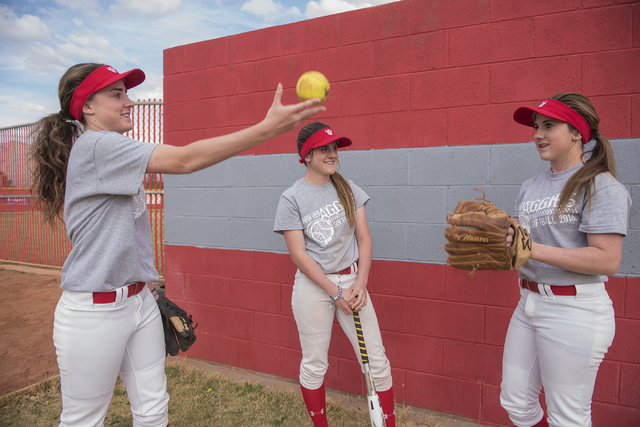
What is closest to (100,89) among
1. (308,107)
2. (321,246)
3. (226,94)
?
(308,107)

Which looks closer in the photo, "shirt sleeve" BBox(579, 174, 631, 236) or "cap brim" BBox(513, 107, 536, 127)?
"shirt sleeve" BBox(579, 174, 631, 236)

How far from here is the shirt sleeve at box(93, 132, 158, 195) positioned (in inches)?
62.7

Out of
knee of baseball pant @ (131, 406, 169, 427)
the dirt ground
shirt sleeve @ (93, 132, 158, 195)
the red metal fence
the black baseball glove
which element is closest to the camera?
shirt sleeve @ (93, 132, 158, 195)

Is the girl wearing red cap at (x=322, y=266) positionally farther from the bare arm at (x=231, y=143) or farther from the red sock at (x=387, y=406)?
the bare arm at (x=231, y=143)

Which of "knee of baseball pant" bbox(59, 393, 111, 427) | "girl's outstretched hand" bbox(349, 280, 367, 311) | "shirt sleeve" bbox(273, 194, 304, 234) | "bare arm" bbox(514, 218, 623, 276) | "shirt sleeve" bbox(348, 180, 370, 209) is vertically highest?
"shirt sleeve" bbox(348, 180, 370, 209)

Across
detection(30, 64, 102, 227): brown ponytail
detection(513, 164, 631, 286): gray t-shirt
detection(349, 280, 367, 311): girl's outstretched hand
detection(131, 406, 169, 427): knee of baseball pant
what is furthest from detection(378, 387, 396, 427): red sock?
detection(30, 64, 102, 227): brown ponytail

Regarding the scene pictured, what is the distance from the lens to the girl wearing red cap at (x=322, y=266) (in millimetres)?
2463

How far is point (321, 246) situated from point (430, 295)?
1.04 m

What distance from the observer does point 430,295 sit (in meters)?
3.02

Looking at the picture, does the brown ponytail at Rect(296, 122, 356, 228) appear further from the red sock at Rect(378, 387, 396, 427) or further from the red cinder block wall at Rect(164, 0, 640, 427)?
the red sock at Rect(378, 387, 396, 427)

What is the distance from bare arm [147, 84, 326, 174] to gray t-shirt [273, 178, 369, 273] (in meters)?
0.99

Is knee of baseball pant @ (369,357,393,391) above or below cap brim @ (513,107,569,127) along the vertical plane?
below

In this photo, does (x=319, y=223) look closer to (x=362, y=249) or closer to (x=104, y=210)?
(x=362, y=249)

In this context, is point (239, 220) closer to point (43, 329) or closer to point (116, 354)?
point (116, 354)
